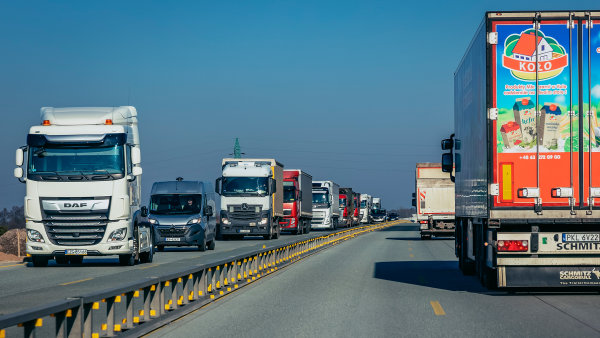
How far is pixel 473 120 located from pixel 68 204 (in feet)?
35.4

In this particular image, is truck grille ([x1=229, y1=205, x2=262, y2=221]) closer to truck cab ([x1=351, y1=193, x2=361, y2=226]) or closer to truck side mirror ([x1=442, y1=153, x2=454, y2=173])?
truck side mirror ([x1=442, y1=153, x2=454, y2=173])

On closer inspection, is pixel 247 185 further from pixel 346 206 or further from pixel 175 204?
pixel 346 206

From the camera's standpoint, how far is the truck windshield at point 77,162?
70.3ft

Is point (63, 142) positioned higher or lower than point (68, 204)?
higher

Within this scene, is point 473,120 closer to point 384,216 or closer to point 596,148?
point 596,148

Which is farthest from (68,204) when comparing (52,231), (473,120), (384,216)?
(384,216)

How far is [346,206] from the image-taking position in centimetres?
8112

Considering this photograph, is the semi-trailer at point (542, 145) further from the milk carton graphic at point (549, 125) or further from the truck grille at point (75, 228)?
the truck grille at point (75, 228)

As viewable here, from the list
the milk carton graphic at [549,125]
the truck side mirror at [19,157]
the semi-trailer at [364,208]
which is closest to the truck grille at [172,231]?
the truck side mirror at [19,157]

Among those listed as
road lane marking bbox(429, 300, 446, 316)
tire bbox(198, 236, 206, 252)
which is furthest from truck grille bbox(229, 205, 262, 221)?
road lane marking bbox(429, 300, 446, 316)

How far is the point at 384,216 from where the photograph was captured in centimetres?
12525

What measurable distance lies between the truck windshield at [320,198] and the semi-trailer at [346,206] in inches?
512

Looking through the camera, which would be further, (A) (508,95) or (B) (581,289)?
(B) (581,289)

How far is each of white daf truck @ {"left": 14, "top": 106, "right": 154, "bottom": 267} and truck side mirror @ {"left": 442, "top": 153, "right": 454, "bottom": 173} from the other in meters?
7.68
